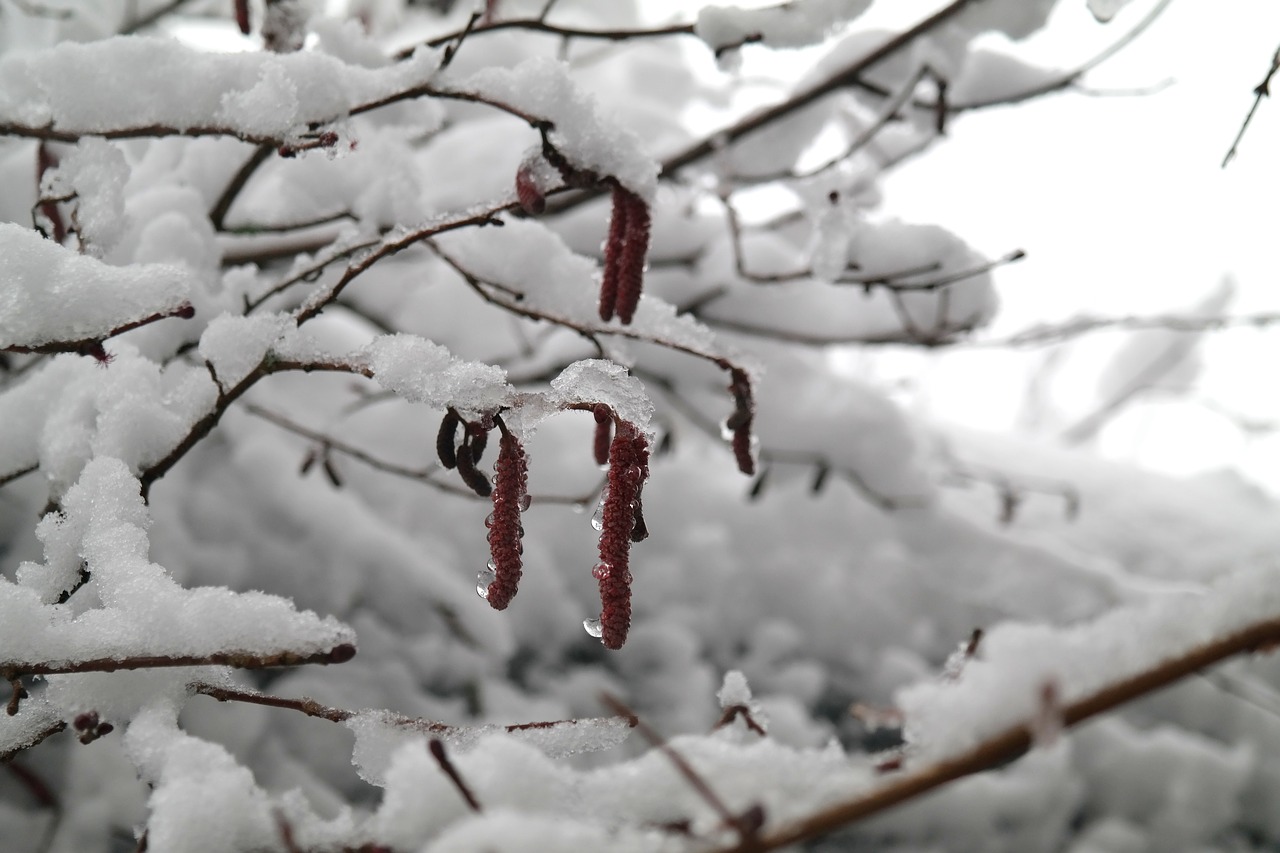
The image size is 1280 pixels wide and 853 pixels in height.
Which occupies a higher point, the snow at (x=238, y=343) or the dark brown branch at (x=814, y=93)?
the dark brown branch at (x=814, y=93)

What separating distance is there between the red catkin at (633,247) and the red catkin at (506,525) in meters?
0.27

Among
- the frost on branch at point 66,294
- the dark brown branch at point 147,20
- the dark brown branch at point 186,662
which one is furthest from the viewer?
the dark brown branch at point 147,20

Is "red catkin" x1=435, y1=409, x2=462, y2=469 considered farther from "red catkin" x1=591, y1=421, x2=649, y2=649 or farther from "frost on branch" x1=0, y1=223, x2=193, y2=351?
"frost on branch" x1=0, y1=223, x2=193, y2=351

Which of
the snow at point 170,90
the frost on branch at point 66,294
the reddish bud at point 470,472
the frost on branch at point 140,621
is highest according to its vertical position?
the snow at point 170,90

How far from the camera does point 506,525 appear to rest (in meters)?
0.66

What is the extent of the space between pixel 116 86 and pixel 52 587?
52 cm

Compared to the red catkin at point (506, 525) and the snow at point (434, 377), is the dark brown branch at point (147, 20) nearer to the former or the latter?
the snow at point (434, 377)

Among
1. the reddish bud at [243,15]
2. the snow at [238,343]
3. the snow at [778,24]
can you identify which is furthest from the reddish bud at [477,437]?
the reddish bud at [243,15]

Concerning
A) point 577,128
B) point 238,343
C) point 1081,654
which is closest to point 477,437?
point 238,343

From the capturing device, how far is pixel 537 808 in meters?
0.58

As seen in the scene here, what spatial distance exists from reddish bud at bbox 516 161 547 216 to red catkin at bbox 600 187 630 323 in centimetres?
8

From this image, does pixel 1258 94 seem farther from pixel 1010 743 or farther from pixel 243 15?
pixel 243 15

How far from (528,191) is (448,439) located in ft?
0.91

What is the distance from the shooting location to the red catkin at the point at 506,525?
660mm
